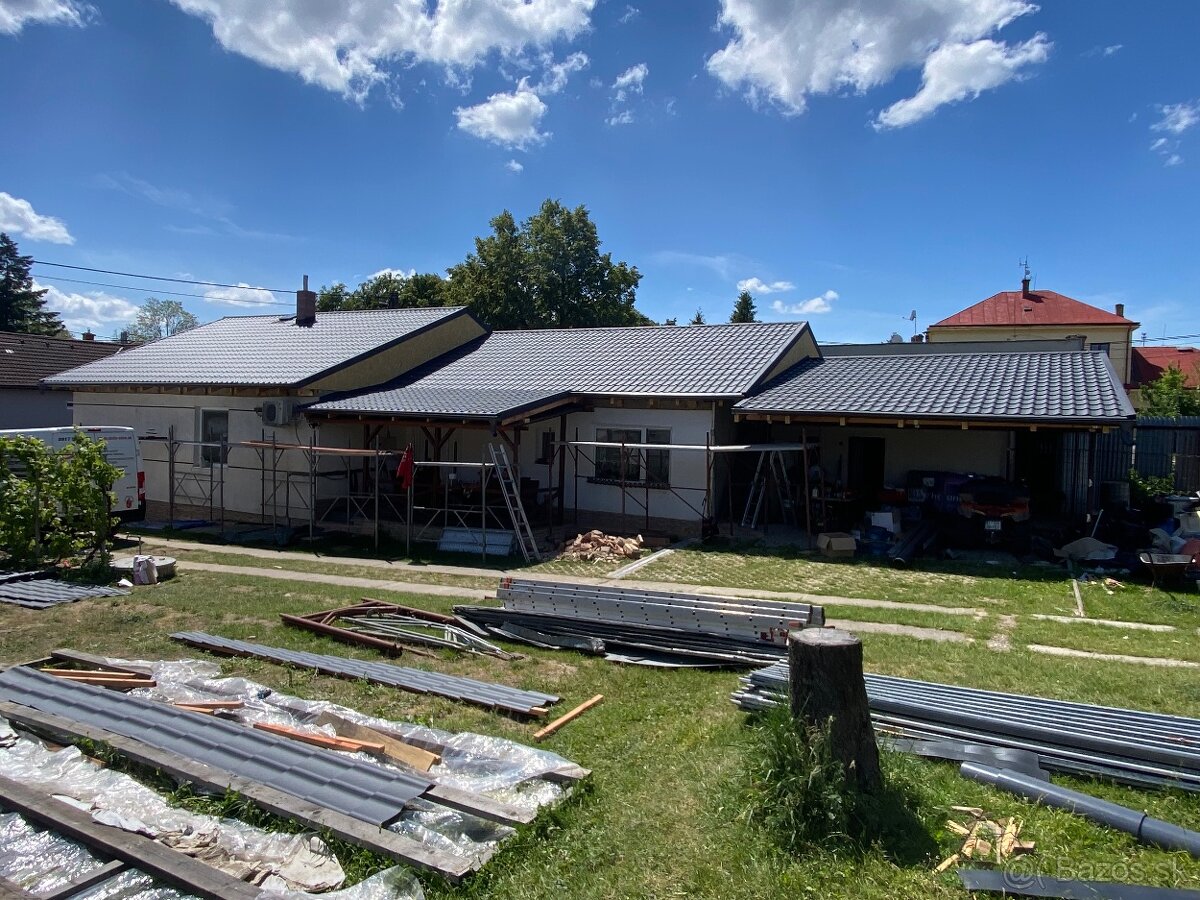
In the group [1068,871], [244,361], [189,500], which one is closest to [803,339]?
[244,361]

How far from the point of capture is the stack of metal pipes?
187 inches

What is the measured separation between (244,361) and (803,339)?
48.5ft

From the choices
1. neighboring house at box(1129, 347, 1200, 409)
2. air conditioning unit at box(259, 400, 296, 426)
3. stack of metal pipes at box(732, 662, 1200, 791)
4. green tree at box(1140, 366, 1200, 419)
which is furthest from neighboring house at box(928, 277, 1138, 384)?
stack of metal pipes at box(732, 662, 1200, 791)

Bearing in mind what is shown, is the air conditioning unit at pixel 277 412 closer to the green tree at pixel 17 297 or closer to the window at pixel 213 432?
the window at pixel 213 432

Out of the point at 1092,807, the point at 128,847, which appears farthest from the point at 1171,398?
the point at 128,847

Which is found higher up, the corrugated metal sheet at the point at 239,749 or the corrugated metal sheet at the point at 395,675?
the corrugated metal sheet at the point at 239,749

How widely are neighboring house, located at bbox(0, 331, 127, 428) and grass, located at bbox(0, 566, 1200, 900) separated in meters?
22.9

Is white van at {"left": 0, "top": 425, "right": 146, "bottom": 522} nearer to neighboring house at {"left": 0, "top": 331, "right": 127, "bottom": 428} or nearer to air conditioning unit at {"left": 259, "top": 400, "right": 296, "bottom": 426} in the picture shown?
air conditioning unit at {"left": 259, "top": 400, "right": 296, "bottom": 426}

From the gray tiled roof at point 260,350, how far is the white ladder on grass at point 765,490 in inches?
397

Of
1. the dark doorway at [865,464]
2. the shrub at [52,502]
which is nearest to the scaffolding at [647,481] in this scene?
the dark doorway at [865,464]

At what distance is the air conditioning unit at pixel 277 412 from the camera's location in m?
17.3

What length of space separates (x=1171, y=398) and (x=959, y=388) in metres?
19.1

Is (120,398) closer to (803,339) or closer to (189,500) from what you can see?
(189,500)

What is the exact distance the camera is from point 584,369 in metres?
19.2
